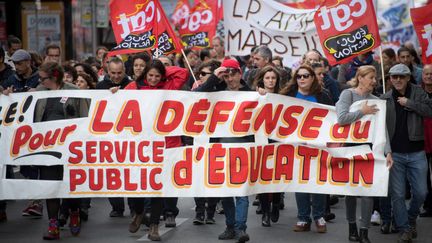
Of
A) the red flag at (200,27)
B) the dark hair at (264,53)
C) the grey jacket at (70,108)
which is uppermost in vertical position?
the red flag at (200,27)

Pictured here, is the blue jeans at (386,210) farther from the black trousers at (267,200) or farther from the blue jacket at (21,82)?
the blue jacket at (21,82)

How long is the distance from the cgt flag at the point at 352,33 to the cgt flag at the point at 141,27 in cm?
212

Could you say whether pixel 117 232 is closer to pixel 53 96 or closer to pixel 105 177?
pixel 105 177

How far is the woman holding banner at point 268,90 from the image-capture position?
10.7 meters

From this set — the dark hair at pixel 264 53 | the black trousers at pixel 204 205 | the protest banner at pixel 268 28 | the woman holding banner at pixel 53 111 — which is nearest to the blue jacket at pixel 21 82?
the woman holding banner at pixel 53 111

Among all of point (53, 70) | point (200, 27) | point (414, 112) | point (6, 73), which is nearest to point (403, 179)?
point (414, 112)

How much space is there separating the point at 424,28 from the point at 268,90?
1.84 metres

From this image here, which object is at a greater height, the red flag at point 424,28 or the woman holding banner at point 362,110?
the red flag at point 424,28

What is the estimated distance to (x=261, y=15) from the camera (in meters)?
15.1

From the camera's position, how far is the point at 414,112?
31.8 ft

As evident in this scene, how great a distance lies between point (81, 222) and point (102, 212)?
2.56 feet

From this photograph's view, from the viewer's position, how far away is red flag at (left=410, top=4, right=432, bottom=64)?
10711mm

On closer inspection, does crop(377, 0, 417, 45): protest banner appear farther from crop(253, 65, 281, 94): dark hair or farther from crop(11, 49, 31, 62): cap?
crop(11, 49, 31, 62): cap

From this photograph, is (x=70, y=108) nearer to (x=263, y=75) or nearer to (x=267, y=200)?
(x=263, y=75)
